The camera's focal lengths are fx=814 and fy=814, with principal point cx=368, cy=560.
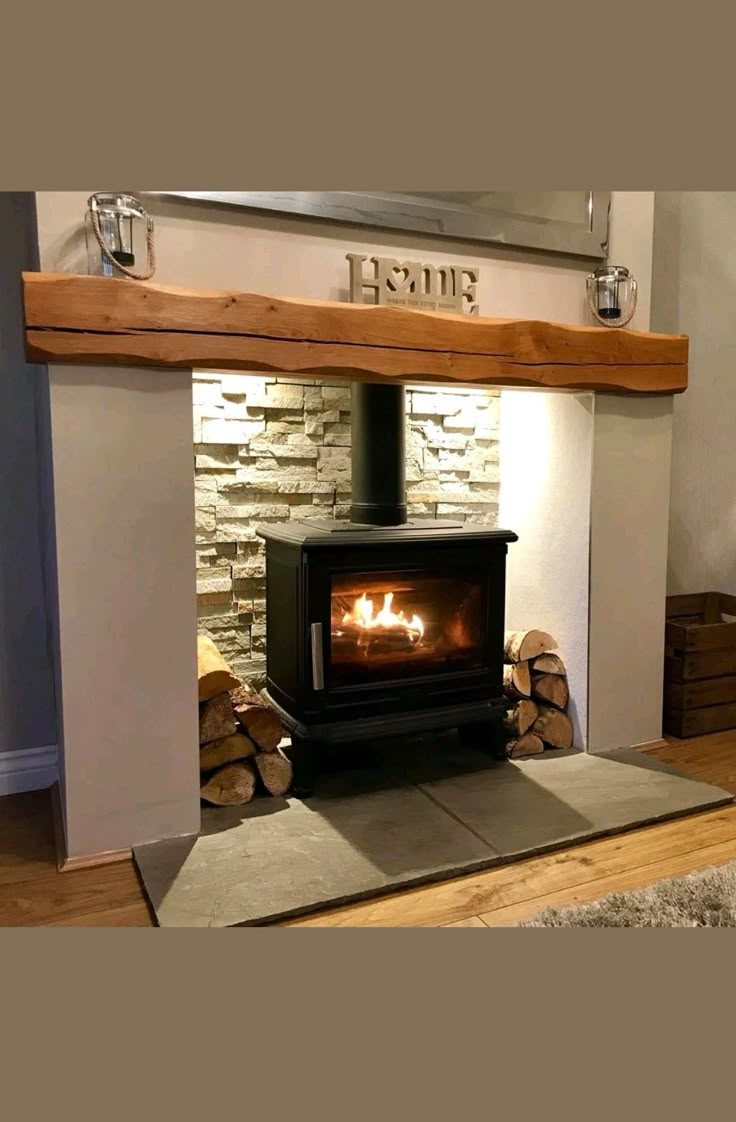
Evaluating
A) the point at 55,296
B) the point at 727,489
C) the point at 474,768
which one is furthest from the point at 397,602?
the point at 727,489

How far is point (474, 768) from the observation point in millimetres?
2822

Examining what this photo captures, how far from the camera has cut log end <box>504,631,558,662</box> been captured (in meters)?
3.03

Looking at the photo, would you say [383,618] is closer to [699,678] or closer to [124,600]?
[124,600]

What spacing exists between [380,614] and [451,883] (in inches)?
36.2

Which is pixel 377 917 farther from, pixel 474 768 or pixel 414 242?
pixel 414 242

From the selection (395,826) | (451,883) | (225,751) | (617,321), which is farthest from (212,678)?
(617,321)

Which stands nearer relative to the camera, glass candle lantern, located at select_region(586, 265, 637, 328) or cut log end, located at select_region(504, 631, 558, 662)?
glass candle lantern, located at select_region(586, 265, 637, 328)

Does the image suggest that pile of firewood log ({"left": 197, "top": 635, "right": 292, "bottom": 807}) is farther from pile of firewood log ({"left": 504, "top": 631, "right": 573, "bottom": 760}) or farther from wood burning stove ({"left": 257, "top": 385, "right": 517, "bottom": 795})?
pile of firewood log ({"left": 504, "top": 631, "right": 573, "bottom": 760})

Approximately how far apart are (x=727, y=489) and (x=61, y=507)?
306 centimetres

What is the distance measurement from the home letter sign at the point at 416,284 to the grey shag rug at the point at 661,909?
1.79 metres

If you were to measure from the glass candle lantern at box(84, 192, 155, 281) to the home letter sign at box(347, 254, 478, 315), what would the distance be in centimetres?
64

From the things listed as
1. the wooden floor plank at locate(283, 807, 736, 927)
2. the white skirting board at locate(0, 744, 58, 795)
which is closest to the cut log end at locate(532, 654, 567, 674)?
the wooden floor plank at locate(283, 807, 736, 927)

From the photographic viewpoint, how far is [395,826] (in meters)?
2.37

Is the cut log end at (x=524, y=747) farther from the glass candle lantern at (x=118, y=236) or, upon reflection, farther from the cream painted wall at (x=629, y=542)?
the glass candle lantern at (x=118, y=236)
